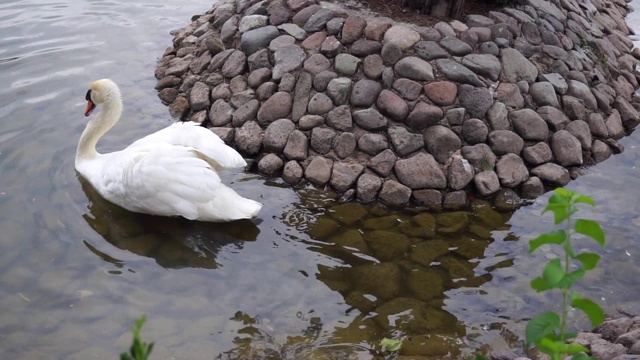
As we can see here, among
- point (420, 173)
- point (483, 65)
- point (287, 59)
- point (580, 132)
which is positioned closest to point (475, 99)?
point (483, 65)

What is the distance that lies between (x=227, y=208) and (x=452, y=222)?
2048 mm

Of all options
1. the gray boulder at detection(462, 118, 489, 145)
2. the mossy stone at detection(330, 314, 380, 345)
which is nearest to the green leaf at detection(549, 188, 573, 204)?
the mossy stone at detection(330, 314, 380, 345)

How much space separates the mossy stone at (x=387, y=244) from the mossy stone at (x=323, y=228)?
0.30 m

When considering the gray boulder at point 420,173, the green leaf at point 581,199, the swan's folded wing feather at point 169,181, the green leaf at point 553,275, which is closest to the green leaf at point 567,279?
the green leaf at point 553,275

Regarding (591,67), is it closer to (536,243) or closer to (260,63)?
(260,63)

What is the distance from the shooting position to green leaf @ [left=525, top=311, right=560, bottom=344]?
7.53ft

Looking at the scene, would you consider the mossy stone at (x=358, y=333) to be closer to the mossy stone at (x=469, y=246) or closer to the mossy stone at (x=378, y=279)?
the mossy stone at (x=378, y=279)

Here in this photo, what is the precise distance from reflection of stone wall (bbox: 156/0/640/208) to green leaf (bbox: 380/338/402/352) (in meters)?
1.91

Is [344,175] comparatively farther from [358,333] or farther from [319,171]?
[358,333]

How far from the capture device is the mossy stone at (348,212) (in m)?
6.57

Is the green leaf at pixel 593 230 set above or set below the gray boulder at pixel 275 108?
above

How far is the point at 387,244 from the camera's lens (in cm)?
629

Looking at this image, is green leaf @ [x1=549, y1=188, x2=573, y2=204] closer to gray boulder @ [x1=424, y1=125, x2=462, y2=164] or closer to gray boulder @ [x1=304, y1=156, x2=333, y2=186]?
gray boulder @ [x1=304, y1=156, x2=333, y2=186]

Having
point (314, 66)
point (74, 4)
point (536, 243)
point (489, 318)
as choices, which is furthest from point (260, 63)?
point (536, 243)
